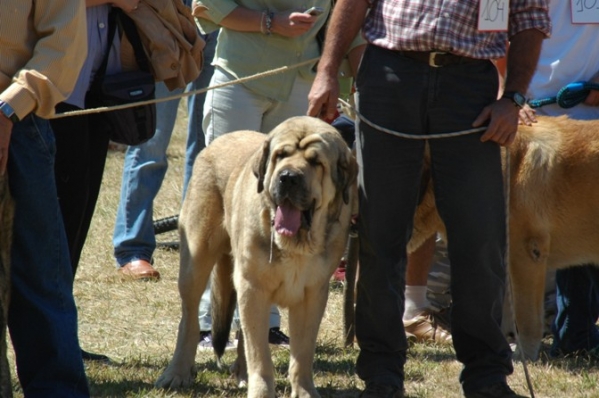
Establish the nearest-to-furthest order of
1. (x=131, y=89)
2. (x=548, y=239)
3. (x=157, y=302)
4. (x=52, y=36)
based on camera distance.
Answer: (x=52, y=36), (x=131, y=89), (x=548, y=239), (x=157, y=302)

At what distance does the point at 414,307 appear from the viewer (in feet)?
20.8

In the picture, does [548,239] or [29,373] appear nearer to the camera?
[29,373]

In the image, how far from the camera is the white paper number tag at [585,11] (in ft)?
18.7

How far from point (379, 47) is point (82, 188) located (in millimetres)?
1642

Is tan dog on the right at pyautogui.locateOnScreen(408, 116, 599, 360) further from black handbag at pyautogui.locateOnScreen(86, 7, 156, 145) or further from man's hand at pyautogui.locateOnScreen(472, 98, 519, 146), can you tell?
black handbag at pyautogui.locateOnScreen(86, 7, 156, 145)

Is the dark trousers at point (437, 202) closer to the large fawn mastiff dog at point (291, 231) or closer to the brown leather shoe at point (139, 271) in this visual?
the large fawn mastiff dog at point (291, 231)

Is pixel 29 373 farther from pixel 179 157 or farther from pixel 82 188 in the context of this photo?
pixel 179 157

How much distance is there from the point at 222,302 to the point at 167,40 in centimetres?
143

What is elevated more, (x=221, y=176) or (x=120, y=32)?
(x=120, y=32)

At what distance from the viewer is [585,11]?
5699 millimetres

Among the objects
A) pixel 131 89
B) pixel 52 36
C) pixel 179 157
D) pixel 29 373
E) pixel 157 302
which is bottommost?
pixel 179 157

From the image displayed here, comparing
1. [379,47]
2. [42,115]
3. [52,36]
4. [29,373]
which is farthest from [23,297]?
[379,47]

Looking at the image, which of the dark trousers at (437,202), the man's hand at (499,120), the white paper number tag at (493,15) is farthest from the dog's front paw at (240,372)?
the white paper number tag at (493,15)

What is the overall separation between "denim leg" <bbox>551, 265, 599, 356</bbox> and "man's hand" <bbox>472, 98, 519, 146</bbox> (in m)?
2.16
